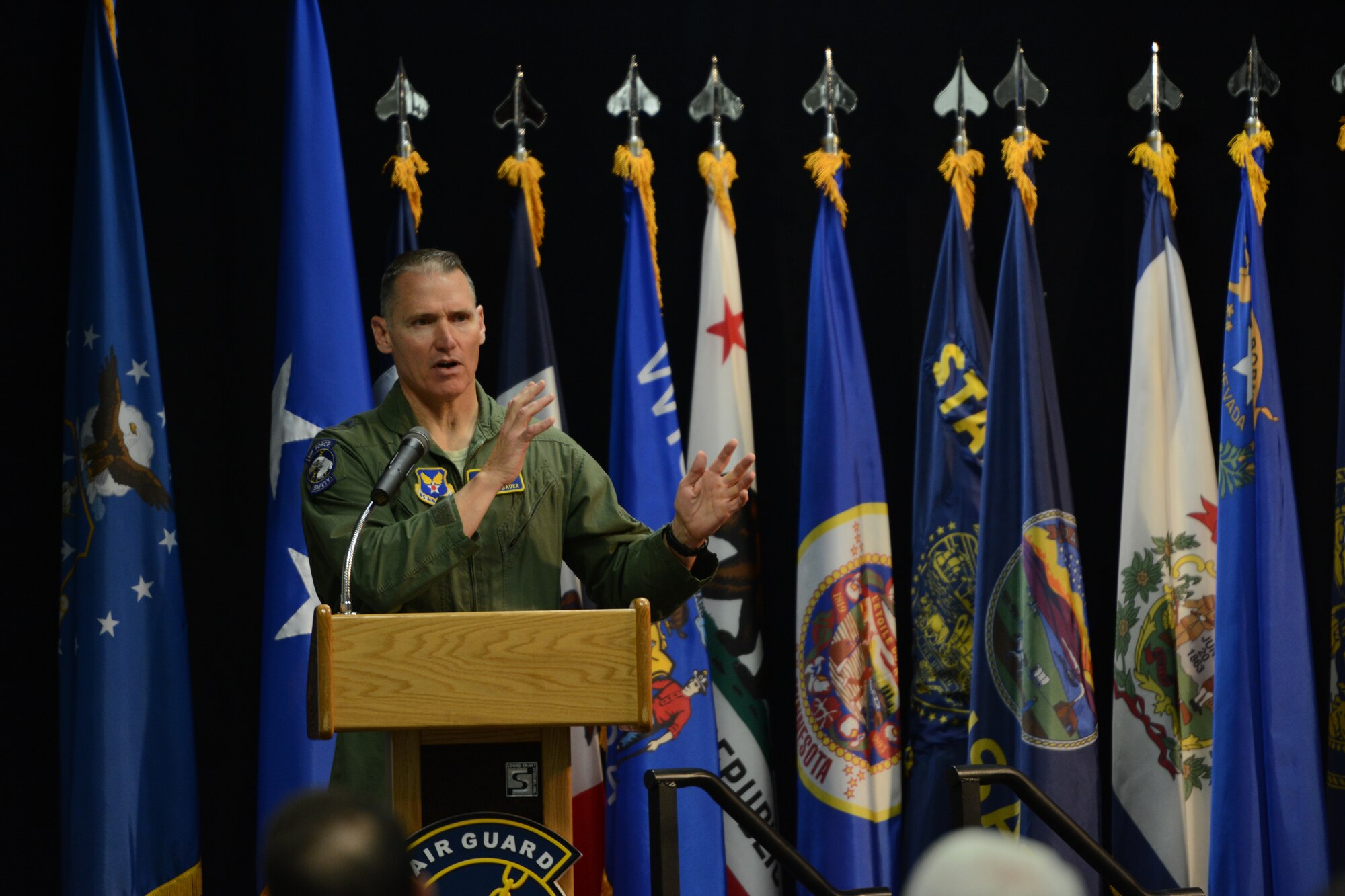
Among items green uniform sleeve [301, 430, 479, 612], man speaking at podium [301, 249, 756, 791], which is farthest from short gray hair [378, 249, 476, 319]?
green uniform sleeve [301, 430, 479, 612]

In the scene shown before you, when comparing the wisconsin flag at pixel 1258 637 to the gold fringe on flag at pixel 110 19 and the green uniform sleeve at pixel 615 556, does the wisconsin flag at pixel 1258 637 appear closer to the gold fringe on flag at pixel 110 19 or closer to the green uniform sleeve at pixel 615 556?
the green uniform sleeve at pixel 615 556

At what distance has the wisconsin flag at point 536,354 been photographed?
3736mm

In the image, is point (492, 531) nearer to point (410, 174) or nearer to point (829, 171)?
point (410, 174)

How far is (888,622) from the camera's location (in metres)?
3.88

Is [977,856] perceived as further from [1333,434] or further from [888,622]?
[1333,434]

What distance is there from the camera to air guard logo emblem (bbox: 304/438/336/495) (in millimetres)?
2566

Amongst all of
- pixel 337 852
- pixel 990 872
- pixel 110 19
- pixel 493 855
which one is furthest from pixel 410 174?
pixel 990 872

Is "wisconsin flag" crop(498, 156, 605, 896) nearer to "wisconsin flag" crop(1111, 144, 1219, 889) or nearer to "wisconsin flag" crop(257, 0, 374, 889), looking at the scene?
"wisconsin flag" crop(257, 0, 374, 889)

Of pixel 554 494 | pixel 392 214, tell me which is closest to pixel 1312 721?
pixel 554 494

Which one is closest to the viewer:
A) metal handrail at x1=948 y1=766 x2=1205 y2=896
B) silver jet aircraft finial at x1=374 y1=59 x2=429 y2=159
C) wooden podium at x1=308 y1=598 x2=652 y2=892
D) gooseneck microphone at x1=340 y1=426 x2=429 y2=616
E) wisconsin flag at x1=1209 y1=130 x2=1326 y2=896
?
wooden podium at x1=308 y1=598 x2=652 y2=892

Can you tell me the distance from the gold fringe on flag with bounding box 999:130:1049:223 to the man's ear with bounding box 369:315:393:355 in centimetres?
203

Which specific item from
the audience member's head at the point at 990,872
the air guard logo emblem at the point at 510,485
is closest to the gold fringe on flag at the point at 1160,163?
the air guard logo emblem at the point at 510,485

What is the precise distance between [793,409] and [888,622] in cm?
76

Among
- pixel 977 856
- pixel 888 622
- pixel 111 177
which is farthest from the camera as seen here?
pixel 888 622
